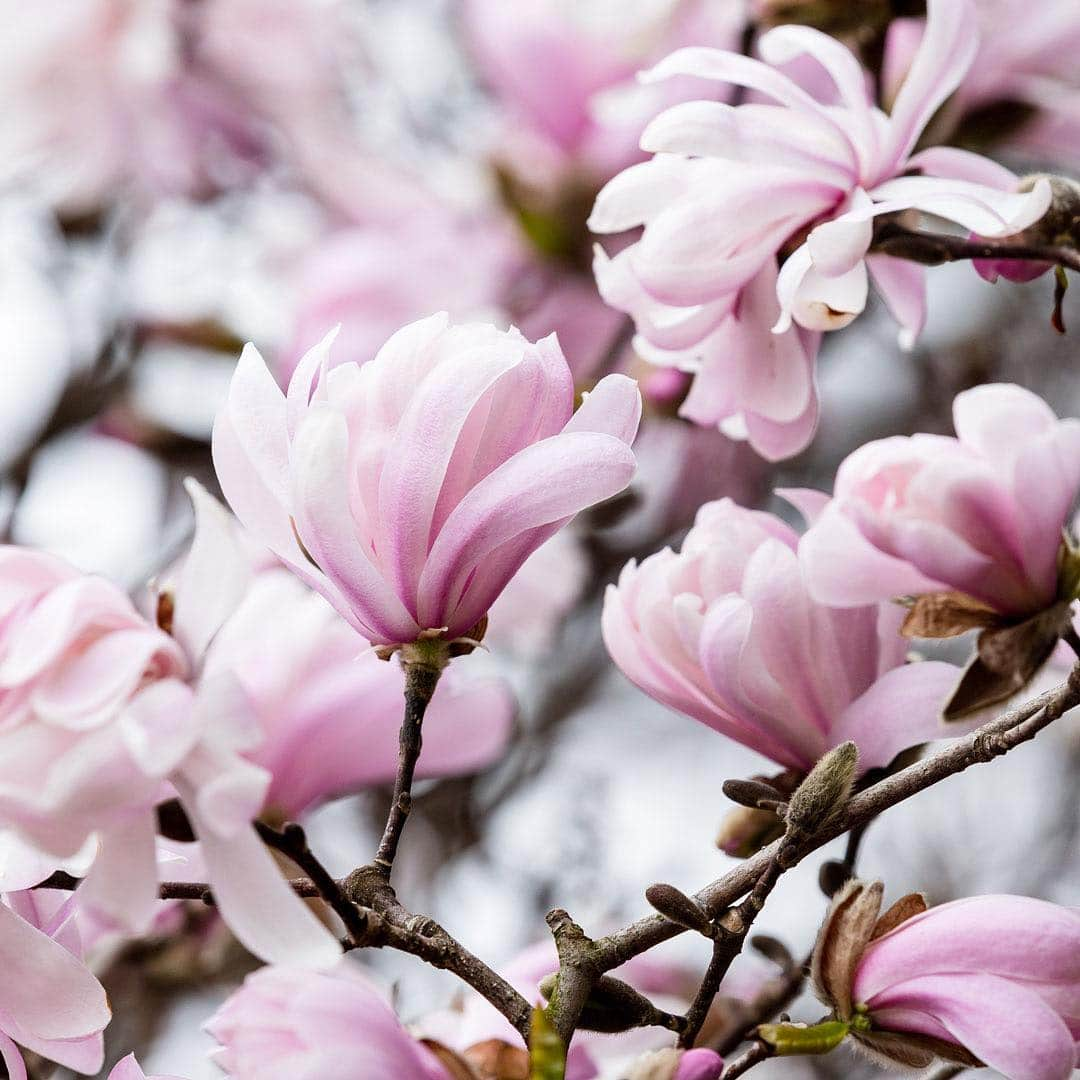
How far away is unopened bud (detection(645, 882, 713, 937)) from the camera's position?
0.87 ft

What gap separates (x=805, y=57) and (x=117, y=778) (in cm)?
45

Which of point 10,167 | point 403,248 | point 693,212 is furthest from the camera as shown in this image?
point 10,167

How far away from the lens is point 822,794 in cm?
27

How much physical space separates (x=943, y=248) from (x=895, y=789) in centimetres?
13

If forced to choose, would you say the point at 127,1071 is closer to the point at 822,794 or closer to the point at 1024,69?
the point at 822,794

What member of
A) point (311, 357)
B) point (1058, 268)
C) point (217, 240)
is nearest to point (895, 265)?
point (1058, 268)

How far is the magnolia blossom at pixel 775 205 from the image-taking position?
0.99ft

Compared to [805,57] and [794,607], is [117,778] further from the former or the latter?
[805,57]

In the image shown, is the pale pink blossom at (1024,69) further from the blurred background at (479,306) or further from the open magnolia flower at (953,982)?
the open magnolia flower at (953,982)

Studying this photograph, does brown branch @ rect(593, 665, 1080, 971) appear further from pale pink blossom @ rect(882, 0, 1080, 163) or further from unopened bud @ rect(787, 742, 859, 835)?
pale pink blossom @ rect(882, 0, 1080, 163)

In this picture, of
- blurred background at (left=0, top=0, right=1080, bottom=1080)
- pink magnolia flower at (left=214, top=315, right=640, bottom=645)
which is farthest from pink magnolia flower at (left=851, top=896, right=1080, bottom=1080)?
blurred background at (left=0, top=0, right=1080, bottom=1080)

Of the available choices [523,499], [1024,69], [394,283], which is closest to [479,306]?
[394,283]

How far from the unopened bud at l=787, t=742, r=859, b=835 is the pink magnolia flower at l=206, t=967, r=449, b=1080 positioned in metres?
0.08

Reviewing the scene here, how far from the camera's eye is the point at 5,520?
710mm
